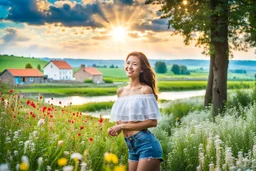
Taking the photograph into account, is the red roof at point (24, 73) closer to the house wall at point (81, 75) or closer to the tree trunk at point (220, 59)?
the house wall at point (81, 75)

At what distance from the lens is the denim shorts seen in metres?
4.22

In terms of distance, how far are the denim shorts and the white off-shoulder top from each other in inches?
7.4

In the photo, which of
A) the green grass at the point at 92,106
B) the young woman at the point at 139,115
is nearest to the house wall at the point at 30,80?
the green grass at the point at 92,106

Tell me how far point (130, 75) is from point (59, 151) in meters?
2.56

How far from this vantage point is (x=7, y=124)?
701 cm

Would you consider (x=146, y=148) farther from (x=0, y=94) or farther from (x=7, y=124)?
(x=0, y=94)

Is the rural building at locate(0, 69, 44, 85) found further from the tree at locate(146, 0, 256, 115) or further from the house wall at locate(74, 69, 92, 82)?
the tree at locate(146, 0, 256, 115)

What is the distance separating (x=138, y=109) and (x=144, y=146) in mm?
446

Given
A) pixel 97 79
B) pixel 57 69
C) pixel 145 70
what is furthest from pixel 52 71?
pixel 145 70

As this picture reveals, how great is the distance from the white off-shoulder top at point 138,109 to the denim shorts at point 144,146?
Result: 188 millimetres

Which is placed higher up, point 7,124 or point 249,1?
point 249,1

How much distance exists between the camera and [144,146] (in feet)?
13.9

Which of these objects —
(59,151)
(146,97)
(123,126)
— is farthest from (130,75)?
(59,151)

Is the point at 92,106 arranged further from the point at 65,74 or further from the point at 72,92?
the point at 65,74
